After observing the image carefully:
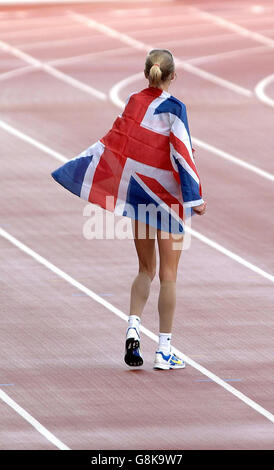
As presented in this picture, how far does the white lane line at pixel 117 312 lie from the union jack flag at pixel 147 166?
91 centimetres

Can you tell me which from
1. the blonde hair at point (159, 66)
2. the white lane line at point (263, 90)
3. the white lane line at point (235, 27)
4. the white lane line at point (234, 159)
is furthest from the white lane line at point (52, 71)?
the blonde hair at point (159, 66)

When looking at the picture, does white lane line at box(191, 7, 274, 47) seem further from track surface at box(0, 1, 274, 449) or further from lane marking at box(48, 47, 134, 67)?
lane marking at box(48, 47, 134, 67)

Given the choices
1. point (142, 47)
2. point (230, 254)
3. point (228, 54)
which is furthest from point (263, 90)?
point (230, 254)

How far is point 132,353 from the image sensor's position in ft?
29.3

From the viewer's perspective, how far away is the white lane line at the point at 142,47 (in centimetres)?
1948

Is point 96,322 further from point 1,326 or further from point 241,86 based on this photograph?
point 241,86

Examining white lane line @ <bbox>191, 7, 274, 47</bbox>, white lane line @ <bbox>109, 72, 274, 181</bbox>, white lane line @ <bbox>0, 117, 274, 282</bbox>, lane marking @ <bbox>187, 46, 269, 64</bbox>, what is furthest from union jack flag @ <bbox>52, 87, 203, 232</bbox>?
white lane line @ <bbox>191, 7, 274, 47</bbox>

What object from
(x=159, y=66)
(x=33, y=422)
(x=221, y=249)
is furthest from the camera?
(x=221, y=249)

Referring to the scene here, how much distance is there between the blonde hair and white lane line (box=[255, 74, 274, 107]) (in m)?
9.56

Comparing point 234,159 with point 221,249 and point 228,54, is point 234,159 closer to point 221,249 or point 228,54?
point 221,249

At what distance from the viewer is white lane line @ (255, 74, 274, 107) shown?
1858 cm

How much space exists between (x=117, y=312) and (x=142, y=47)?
502 inches

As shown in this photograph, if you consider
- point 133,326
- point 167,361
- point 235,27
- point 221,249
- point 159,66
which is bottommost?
point 167,361
